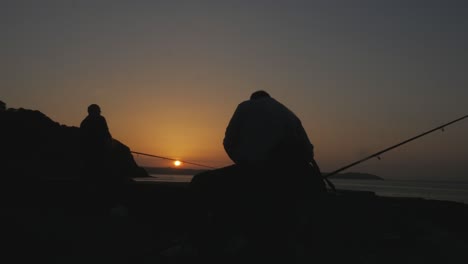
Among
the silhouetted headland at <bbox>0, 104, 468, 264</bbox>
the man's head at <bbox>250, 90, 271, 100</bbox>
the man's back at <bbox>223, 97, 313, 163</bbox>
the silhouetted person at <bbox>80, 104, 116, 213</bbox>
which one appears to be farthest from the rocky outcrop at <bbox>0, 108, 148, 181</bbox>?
the man's back at <bbox>223, 97, 313, 163</bbox>

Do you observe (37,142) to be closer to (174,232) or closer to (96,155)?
(96,155)

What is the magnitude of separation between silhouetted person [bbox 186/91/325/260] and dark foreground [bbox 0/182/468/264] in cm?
20

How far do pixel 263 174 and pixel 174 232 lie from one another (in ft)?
10.5

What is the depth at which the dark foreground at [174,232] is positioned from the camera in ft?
16.2

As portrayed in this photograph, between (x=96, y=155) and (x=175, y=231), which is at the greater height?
(x=96, y=155)

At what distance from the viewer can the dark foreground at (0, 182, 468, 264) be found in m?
4.93

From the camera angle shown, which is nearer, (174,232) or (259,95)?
(259,95)

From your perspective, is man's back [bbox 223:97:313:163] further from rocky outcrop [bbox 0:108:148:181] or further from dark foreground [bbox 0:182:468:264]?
rocky outcrop [bbox 0:108:148:181]

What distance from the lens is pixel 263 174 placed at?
4684 millimetres

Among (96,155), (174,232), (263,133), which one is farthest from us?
(96,155)

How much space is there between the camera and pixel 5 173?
10.4m

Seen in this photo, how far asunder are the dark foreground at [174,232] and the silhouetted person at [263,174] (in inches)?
8.0

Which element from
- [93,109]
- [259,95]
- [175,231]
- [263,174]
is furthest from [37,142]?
→ [263,174]

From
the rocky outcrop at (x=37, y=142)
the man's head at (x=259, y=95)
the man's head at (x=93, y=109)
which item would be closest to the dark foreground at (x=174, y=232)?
the man's head at (x=259, y=95)
